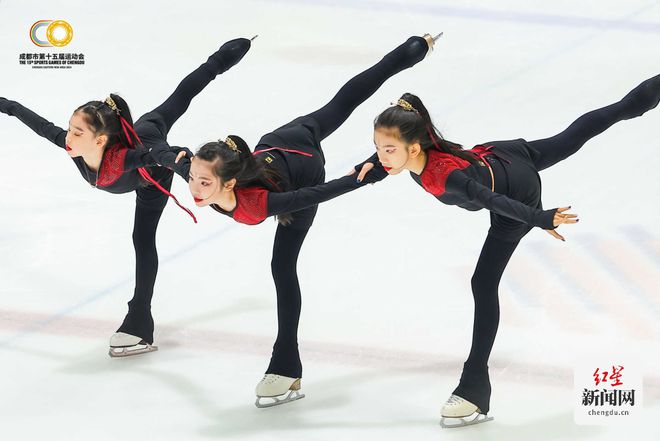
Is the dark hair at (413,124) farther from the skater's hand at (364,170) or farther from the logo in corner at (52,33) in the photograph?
the logo in corner at (52,33)

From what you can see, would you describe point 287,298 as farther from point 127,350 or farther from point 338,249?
point 338,249

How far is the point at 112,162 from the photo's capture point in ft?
18.2

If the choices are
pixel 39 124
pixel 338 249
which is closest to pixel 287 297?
pixel 39 124

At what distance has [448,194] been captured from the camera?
4906 mm

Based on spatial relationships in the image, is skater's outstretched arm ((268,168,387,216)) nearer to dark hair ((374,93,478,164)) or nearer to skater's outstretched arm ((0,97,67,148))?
dark hair ((374,93,478,164))

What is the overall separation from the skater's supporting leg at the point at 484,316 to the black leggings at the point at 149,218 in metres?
1.67

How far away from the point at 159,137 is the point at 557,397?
2198 millimetres

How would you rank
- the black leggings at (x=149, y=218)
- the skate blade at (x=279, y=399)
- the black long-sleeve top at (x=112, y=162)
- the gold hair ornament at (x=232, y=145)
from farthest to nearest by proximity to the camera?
1. the black leggings at (x=149, y=218)
2. the black long-sleeve top at (x=112, y=162)
3. the skate blade at (x=279, y=399)
4. the gold hair ornament at (x=232, y=145)

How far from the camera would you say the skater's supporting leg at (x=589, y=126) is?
5.31 m

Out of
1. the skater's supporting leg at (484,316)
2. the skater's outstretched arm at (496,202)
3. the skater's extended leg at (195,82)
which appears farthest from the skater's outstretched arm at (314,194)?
the skater's extended leg at (195,82)

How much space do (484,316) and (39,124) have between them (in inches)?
91.0

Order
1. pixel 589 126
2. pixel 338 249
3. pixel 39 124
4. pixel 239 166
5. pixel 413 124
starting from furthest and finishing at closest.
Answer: pixel 338 249
pixel 39 124
pixel 589 126
pixel 239 166
pixel 413 124

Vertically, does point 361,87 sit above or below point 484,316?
above

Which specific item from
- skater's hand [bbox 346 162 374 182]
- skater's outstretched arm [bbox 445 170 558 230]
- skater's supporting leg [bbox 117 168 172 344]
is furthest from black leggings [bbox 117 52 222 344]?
skater's outstretched arm [bbox 445 170 558 230]
